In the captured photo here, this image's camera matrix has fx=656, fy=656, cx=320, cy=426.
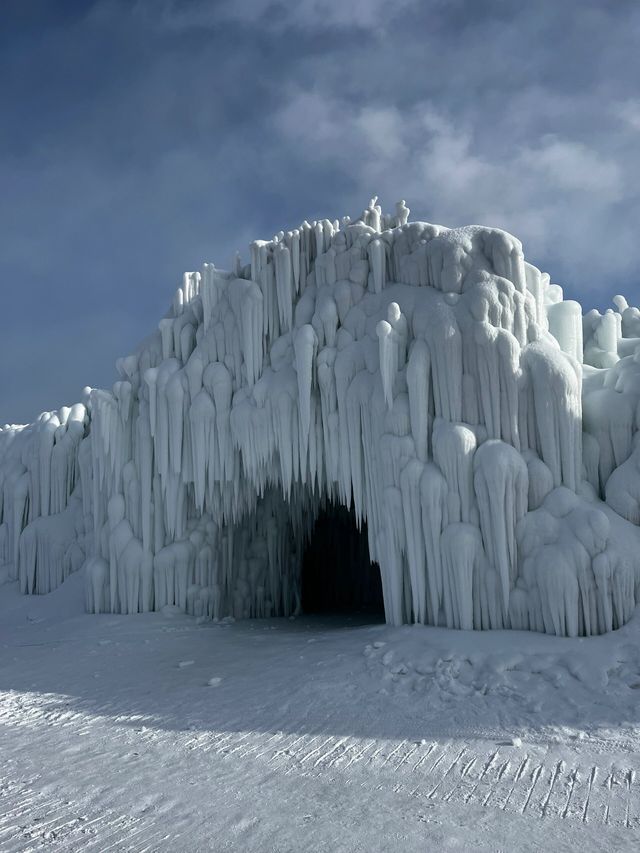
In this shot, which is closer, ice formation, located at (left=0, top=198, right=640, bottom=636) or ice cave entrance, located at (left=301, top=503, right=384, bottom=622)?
ice formation, located at (left=0, top=198, right=640, bottom=636)

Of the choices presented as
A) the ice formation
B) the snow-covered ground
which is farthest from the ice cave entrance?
the snow-covered ground

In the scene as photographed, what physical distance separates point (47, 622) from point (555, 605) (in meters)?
11.0

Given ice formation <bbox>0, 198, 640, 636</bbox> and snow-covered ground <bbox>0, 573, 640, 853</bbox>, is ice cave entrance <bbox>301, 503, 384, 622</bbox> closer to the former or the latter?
ice formation <bbox>0, 198, 640, 636</bbox>

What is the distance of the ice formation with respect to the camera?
9.76m

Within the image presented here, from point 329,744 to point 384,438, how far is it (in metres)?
5.28

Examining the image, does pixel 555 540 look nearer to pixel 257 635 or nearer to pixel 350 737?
pixel 350 737

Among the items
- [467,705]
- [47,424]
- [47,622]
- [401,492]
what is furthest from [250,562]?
[467,705]

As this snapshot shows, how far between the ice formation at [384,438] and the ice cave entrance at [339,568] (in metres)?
3.40

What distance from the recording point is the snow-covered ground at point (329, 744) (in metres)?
4.76

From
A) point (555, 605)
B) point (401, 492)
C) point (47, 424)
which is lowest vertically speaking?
point (555, 605)

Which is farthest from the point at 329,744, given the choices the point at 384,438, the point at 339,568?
the point at 339,568

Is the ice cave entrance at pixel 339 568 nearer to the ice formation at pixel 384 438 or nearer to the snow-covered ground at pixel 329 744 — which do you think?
the ice formation at pixel 384 438

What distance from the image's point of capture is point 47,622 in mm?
14641

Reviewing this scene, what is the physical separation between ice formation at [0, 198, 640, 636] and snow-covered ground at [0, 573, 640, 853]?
104cm
